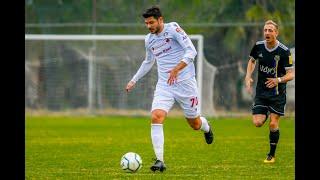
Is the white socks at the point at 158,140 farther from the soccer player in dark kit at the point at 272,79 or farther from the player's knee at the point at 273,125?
the player's knee at the point at 273,125

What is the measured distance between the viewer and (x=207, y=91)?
30.0 meters

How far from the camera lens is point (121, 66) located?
100 ft

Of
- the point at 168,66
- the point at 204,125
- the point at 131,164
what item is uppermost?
the point at 168,66

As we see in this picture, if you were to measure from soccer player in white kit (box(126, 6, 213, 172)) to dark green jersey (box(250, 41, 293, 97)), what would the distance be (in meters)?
1.31

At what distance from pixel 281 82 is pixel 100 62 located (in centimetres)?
1688

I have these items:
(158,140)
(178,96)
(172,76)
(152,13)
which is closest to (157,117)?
(158,140)

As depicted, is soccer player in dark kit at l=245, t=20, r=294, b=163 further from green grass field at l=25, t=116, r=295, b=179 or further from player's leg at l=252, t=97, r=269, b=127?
green grass field at l=25, t=116, r=295, b=179

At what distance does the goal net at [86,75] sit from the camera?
3014 cm

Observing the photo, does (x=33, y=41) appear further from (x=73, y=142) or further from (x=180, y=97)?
(x=180, y=97)

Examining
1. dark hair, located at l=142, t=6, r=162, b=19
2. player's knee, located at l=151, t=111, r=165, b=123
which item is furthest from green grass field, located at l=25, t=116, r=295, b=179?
dark hair, located at l=142, t=6, r=162, b=19

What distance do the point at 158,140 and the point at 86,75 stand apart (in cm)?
1808

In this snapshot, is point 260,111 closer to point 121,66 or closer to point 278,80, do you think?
point 278,80

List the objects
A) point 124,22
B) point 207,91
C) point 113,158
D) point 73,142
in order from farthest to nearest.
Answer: point 124,22 → point 207,91 → point 73,142 → point 113,158
